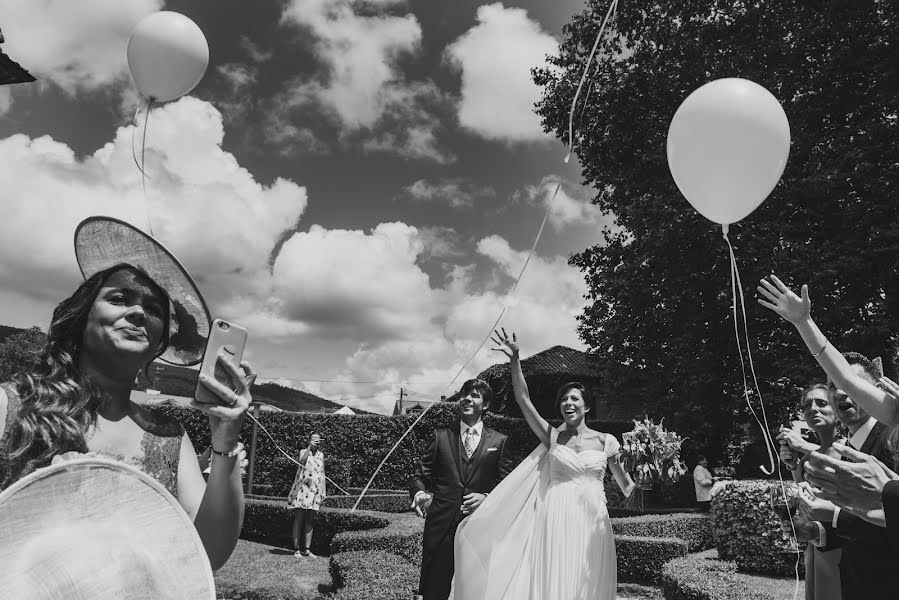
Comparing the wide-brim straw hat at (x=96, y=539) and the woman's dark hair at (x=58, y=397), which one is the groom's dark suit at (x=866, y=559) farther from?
the woman's dark hair at (x=58, y=397)

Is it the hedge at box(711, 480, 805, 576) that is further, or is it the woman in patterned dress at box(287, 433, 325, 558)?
the woman in patterned dress at box(287, 433, 325, 558)

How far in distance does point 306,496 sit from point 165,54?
7.85m

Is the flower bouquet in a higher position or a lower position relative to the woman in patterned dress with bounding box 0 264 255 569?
higher

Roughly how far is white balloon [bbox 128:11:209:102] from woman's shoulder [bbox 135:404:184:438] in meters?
4.72

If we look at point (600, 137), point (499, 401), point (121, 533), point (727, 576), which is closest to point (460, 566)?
point (727, 576)

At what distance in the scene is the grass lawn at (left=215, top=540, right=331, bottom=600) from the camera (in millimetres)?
7730

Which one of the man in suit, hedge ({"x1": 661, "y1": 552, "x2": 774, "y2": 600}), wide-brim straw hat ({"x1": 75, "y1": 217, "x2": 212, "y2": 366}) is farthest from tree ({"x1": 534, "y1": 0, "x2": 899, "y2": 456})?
wide-brim straw hat ({"x1": 75, "y1": 217, "x2": 212, "y2": 366})

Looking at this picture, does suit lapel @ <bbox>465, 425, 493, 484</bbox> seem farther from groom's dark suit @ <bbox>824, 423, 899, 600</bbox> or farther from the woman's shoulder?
the woman's shoulder

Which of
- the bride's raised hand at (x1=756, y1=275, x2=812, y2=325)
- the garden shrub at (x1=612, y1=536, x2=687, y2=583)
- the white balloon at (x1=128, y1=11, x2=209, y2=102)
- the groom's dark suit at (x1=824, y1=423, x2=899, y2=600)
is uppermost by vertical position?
the white balloon at (x1=128, y1=11, x2=209, y2=102)

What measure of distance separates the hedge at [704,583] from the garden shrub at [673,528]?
3.65 meters

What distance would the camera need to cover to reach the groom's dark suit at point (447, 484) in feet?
17.5

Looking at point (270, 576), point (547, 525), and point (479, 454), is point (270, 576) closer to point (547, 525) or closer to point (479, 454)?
point (479, 454)

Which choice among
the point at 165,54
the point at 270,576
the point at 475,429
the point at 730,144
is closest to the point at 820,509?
the point at 730,144

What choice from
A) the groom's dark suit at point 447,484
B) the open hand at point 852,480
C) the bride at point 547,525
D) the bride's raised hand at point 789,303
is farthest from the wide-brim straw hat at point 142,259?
the groom's dark suit at point 447,484
